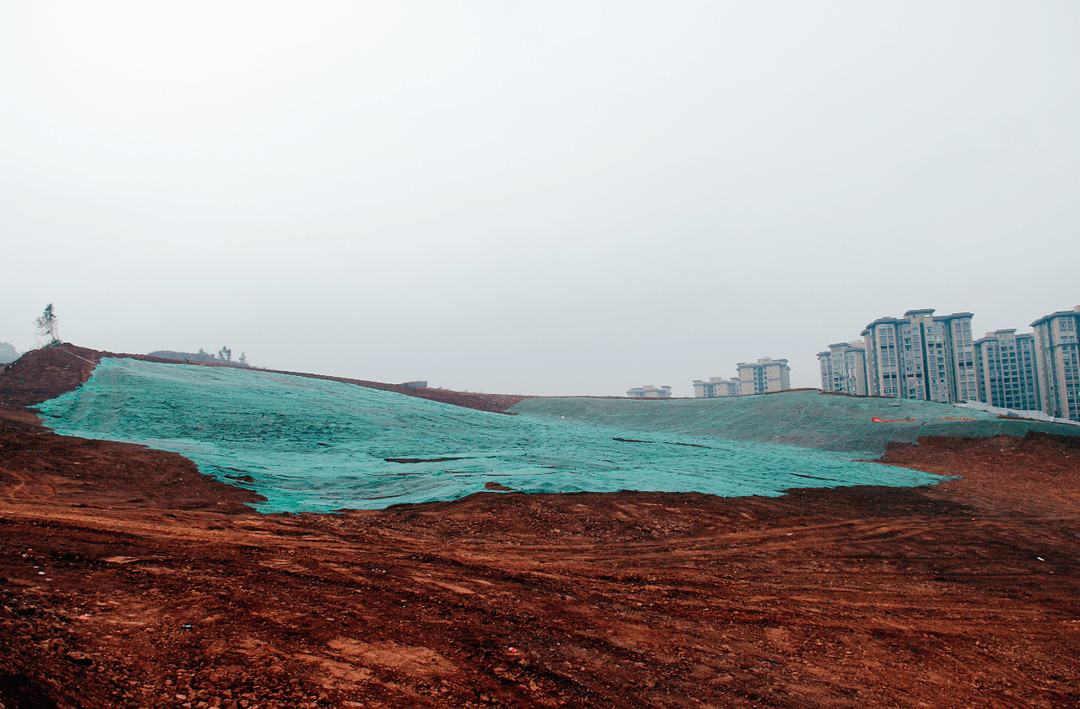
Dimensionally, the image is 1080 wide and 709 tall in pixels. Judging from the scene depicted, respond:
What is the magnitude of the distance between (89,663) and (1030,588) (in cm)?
1024

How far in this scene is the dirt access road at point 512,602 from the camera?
11.1 ft

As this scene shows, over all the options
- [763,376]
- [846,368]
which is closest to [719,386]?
[763,376]

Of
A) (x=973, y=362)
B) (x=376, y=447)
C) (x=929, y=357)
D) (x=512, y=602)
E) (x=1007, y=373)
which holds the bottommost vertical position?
(x=512, y=602)

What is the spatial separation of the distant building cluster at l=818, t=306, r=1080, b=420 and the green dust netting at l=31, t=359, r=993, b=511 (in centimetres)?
4871

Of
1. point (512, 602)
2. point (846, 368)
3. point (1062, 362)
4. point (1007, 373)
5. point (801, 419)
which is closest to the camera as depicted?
point (512, 602)

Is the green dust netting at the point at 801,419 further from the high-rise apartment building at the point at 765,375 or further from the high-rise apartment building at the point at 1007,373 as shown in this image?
the high-rise apartment building at the point at 765,375

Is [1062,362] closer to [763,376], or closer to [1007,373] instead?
[1007,373]

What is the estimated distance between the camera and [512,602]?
A: 498 cm

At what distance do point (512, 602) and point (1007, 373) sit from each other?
86111 mm

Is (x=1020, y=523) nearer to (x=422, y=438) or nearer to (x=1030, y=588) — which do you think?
(x=1030, y=588)

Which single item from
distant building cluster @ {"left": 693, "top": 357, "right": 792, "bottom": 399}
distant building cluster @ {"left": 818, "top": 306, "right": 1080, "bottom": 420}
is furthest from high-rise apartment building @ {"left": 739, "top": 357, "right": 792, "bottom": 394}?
distant building cluster @ {"left": 818, "top": 306, "right": 1080, "bottom": 420}

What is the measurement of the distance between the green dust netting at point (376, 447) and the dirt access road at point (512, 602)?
1.16 m

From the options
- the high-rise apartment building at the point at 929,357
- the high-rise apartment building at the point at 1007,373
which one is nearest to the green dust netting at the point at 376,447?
the high-rise apartment building at the point at 929,357

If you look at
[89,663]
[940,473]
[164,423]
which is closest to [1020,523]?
[940,473]
